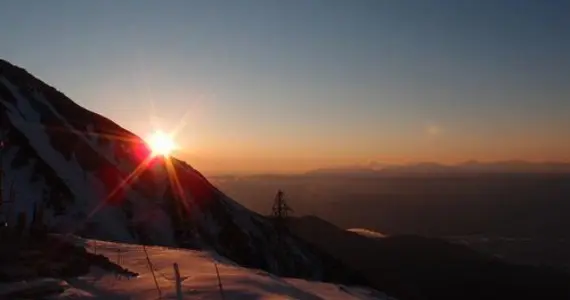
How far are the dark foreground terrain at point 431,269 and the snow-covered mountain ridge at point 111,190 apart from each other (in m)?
35.4

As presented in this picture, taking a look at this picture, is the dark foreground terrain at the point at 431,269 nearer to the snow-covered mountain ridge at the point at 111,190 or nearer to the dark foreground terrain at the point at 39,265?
the snow-covered mountain ridge at the point at 111,190

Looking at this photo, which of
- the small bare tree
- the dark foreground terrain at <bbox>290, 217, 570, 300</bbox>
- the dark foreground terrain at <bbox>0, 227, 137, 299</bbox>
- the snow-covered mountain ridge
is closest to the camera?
the dark foreground terrain at <bbox>0, 227, 137, 299</bbox>

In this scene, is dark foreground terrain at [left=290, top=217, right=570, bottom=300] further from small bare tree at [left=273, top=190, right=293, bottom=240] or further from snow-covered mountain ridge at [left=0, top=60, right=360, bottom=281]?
small bare tree at [left=273, top=190, right=293, bottom=240]

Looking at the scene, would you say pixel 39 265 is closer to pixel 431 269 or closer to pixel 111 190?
pixel 111 190

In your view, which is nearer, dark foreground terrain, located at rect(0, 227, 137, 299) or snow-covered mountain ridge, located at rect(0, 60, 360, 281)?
dark foreground terrain, located at rect(0, 227, 137, 299)

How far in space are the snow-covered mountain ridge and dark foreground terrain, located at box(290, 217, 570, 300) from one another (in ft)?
116

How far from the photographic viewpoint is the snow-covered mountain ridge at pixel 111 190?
59656 mm

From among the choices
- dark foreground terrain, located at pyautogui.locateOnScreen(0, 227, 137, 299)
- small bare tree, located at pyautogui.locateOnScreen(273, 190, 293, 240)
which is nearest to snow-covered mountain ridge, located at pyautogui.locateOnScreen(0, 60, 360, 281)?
small bare tree, located at pyautogui.locateOnScreen(273, 190, 293, 240)

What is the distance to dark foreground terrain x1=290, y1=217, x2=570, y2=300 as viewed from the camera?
11925 cm

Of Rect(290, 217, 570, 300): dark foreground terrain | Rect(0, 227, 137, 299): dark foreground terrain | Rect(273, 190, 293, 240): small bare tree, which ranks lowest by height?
Rect(290, 217, 570, 300): dark foreground terrain

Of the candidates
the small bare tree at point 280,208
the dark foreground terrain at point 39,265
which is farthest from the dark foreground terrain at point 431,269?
the dark foreground terrain at point 39,265

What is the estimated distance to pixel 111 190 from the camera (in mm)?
67625

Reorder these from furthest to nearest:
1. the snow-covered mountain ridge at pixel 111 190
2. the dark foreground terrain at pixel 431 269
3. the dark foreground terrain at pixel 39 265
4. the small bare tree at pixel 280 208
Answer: the dark foreground terrain at pixel 431 269 < the snow-covered mountain ridge at pixel 111 190 < the small bare tree at pixel 280 208 < the dark foreground terrain at pixel 39 265

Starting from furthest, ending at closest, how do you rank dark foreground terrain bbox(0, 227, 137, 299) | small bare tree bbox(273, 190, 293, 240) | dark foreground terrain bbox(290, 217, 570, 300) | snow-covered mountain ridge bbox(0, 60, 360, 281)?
1. dark foreground terrain bbox(290, 217, 570, 300)
2. snow-covered mountain ridge bbox(0, 60, 360, 281)
3. small bare tree bbox(273, 190, 293, 240)
4. dark foreground terrain bbox(0, 227, 137, 299)
